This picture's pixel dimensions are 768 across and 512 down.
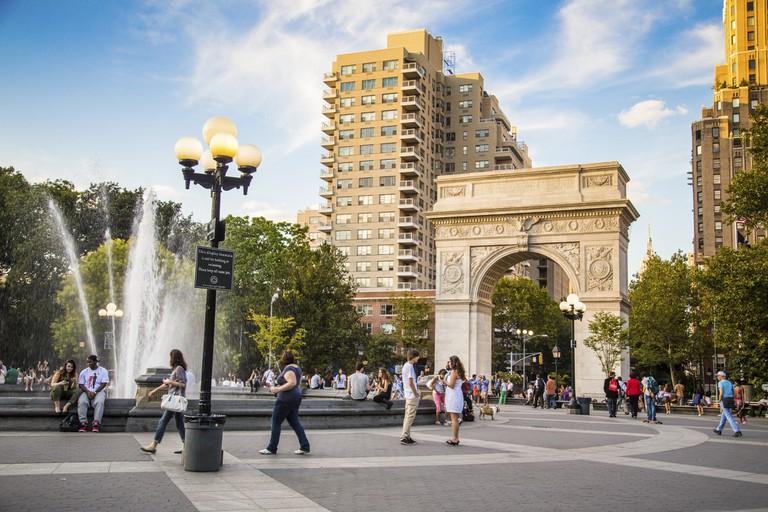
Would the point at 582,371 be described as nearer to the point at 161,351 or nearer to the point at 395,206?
the point at 161,351

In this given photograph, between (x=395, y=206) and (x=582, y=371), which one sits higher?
(x=395, y=206)

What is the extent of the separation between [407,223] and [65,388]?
3030 inches

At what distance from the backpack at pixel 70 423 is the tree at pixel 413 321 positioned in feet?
202

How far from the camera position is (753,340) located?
28.5 metres

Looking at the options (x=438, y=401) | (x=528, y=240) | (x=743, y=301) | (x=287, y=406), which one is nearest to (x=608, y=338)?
(x=528, y=240)

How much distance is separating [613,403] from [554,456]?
1700 cm

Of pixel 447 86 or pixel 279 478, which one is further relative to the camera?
pixel 447 86

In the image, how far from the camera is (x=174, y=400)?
→ 1163 cm

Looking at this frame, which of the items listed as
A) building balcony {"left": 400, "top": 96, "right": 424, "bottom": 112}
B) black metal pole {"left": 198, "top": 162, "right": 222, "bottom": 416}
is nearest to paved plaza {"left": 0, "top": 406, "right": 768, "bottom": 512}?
black metal pole {"left": 198, "top": 162, "right": 222, "bottom": 416}

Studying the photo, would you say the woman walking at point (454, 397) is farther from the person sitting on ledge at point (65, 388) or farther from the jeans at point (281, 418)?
the person sitting on ledge at point (65, 388)

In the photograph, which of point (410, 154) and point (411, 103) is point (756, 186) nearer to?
point (410, 154)

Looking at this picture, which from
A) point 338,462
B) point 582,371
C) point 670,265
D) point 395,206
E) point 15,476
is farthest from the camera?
point 395,206

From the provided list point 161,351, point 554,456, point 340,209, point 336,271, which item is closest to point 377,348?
point 336,271

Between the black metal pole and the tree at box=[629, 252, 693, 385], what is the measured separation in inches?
2244
